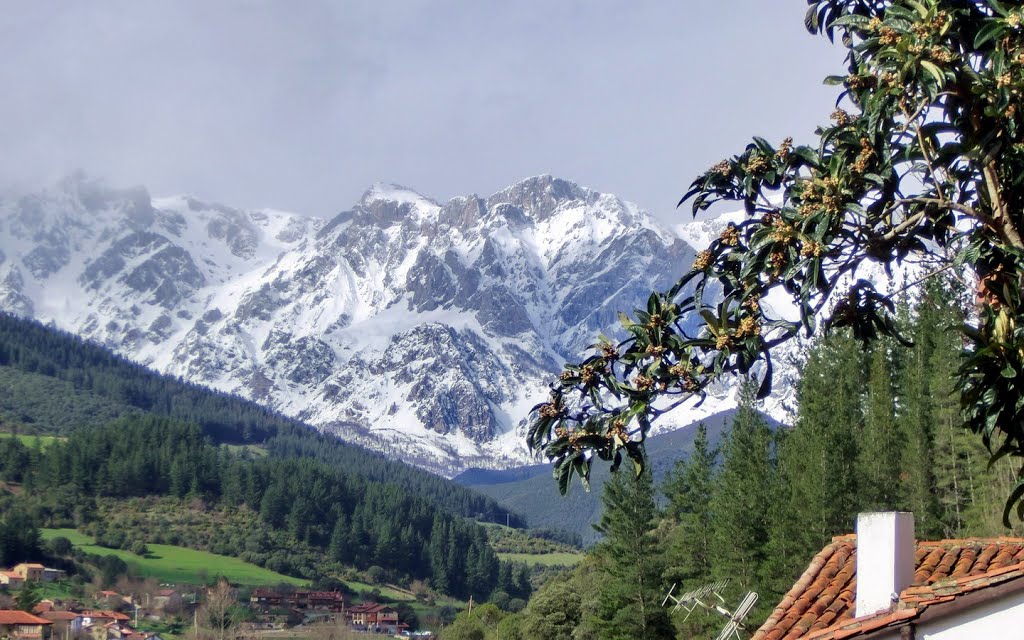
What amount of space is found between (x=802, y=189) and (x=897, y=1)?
128 cm

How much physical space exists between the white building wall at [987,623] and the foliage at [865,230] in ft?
10.6

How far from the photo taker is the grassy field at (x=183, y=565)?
156 m

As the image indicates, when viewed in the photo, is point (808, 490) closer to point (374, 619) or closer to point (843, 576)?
point (843, 576)

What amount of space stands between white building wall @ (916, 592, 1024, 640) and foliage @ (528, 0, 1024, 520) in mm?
3237

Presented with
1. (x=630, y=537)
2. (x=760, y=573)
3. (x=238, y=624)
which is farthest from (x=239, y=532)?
(x=760, y=573)

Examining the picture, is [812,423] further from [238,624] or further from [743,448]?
[238,624]

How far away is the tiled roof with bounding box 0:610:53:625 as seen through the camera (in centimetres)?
10831

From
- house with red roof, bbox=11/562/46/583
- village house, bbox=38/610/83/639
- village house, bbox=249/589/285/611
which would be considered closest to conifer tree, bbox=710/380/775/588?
village house, bbox=38/610/83/639

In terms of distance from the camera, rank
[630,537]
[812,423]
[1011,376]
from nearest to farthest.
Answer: [1011,376] → [812,423] → [630,537]

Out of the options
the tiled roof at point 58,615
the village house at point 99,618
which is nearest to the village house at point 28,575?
the village house at point 99,618

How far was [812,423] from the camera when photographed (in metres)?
55.7

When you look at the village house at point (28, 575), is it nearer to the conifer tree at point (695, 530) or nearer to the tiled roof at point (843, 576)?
the conifer tree at point (695, 530)

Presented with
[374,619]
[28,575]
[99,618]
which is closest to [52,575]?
[28,575]

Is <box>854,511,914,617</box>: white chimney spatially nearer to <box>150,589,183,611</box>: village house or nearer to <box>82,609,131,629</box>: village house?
<box>82,609,131,629</box>: village house
